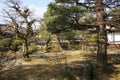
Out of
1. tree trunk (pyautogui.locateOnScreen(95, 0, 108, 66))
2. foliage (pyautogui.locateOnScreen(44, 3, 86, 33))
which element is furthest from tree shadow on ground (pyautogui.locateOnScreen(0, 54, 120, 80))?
foliage (pyautogui.locateOnScreen(44, 3, 86, 33))

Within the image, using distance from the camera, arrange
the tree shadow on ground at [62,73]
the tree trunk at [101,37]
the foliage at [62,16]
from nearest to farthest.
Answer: the tree shadow on ground at [62,73] → the foliage at [62,16] → the tree trunk at [101,37]

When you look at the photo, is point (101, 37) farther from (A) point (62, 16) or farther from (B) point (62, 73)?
(B) point (62, 73)

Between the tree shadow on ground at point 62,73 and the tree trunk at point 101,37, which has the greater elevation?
the tree trunk at point 101,37

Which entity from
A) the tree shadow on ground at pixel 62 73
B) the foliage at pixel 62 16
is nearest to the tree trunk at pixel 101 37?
the tree shadow on ground at pixel 62 73

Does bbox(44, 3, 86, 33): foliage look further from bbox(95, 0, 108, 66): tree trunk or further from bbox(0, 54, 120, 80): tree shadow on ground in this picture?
bbox(0, 54, 120, 80): tree shadow on ground

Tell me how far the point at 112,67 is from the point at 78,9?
3996 millimetres

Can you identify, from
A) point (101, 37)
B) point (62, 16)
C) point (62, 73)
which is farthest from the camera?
point (101, 37)

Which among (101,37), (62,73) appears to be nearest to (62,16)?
(101,37)

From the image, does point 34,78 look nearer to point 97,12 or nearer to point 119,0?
point 97,12

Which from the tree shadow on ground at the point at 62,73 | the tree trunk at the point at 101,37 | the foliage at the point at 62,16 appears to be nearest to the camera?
the tree shadow on ground at the point at 62,73

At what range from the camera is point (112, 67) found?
13.3 meters

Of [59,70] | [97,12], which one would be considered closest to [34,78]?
[59,70]

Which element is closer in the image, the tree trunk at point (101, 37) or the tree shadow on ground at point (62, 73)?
the tree shadow on ground at point (62, 73)

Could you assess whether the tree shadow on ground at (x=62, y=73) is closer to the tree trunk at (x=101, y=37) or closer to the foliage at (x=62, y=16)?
the tree trunk at (x=101, y=37)
